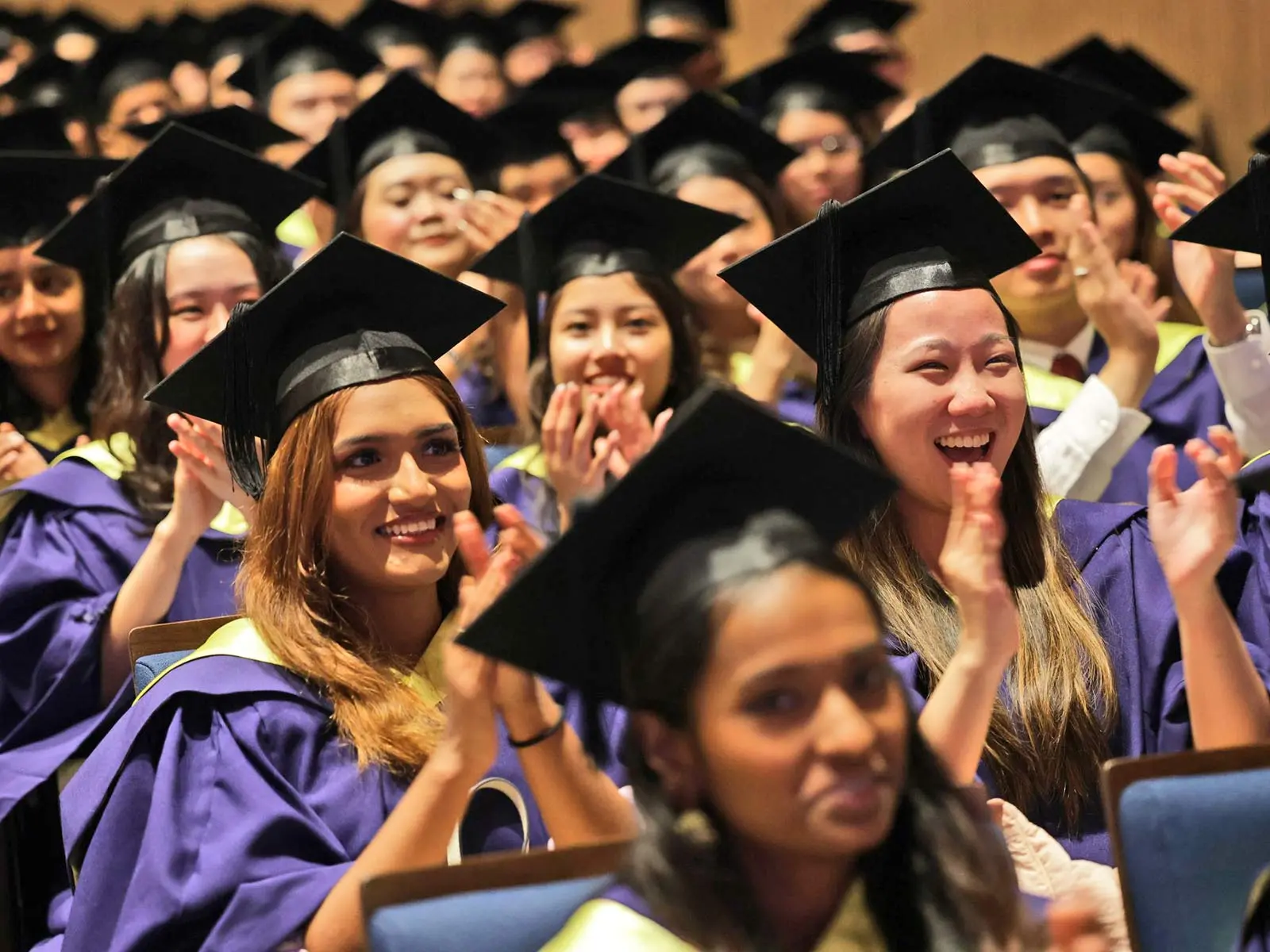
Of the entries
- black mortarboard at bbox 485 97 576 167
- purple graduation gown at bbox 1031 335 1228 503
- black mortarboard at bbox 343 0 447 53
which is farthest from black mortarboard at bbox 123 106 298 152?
purple graduation gown at bbox 1031 335 1228 503

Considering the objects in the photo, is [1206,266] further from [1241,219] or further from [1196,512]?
[1196,512]

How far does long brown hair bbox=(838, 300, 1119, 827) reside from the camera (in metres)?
2.34

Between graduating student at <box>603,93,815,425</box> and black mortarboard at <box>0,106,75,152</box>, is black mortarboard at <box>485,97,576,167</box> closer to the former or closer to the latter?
graduating student at <box>603,93,815,425</box>

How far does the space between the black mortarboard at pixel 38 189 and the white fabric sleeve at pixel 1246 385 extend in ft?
8.73

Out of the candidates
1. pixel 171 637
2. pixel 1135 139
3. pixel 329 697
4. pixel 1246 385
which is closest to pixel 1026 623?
pixel 329 697

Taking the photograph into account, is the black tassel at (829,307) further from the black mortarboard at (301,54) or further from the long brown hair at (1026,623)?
the black mortarboard at (301,54)

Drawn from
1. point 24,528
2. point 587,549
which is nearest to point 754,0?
point 24,528

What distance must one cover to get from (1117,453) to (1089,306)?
1.11 ft

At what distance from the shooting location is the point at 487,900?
65.1 inches

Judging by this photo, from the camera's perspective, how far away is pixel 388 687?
2.33m

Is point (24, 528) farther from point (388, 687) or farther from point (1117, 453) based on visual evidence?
point (1117, 453)

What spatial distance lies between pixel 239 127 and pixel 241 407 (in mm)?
2538

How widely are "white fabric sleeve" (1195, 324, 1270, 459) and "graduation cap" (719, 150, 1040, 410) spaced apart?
3.68 ft

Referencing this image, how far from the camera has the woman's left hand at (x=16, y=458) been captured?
3596 mm
